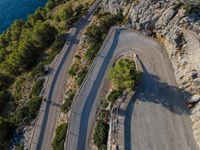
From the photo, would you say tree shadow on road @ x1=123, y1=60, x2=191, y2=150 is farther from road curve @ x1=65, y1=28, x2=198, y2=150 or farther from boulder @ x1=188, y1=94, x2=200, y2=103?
boulder @ x1=188, y1=94, x2=200, y2=103

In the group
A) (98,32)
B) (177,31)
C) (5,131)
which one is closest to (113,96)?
(177,31)

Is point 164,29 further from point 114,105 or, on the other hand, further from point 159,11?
point 114,105

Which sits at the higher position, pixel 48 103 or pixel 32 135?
pixel 48 103

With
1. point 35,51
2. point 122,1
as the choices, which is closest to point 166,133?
point 122,1

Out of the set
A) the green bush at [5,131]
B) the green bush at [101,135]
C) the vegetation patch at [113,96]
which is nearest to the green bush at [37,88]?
the green bush at [5,131]

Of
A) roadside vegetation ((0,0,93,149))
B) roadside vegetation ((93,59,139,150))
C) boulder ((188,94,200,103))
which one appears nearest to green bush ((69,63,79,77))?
roadside vegetation ((0,0,93,149))
